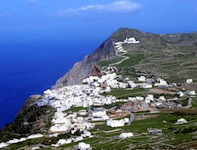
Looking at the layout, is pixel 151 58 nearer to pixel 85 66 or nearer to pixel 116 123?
pixel 85 66

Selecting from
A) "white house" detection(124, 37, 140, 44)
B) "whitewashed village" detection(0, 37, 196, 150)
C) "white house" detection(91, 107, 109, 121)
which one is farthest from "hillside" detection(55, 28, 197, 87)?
"white house" detection(91, 107, 109, 121)

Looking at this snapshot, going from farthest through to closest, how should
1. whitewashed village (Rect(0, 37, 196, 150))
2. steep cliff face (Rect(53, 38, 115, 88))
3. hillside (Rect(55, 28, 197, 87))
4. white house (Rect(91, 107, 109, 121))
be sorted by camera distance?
steep cliff face (Rect(53, 38, 115, 88)), hillside (Rect(55, 28, 197, 87)), white house (Rect(91, 107, 109, 121)), whitewashed village (Rect(0, 37, 196, 150))

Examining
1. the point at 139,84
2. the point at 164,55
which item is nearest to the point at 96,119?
the point at 139,84

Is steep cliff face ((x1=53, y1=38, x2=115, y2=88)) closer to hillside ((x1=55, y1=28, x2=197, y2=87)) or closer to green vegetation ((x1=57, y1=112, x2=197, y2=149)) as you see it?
hillside ((x1=55, y1=28, x2=197, y2=87))

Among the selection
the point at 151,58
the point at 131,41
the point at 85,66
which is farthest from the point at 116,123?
the point at 131,41

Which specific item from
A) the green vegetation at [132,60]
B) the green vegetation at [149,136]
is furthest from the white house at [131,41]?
the green vegetation at [149,136]

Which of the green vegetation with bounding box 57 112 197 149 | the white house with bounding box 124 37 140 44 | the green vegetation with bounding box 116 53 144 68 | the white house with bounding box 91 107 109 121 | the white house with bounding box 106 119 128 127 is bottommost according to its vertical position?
the green vegetation with bounding box 57 112 197 149

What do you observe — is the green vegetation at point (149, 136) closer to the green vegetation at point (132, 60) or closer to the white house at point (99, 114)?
the white house at point (99, 114)

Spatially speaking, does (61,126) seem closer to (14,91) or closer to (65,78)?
(65,78)
